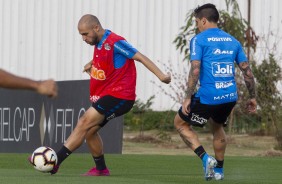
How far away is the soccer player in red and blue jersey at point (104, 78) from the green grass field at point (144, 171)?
561 millimetres

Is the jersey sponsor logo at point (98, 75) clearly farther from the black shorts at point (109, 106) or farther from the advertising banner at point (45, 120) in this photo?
the advertising banner at point (45, 120)

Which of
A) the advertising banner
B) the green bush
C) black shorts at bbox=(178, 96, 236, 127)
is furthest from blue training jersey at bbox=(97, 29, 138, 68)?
the green bush

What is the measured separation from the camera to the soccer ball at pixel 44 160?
11.7 metres

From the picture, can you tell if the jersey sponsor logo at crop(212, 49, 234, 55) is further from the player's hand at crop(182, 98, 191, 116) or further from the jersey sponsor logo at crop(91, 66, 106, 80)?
the jersey sponsor logo at crop(91, 66, 106, 80)

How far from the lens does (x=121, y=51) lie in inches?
469

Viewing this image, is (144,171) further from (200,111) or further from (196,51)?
(196,51)

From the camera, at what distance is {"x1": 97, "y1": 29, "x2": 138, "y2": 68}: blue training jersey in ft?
39.0

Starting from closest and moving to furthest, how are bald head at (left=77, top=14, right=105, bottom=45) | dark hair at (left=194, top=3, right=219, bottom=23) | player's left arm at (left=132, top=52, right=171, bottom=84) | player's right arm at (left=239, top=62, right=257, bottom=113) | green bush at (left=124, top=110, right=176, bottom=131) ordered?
player's left arm at (left=132, top=52, right=171, bottom=84) → dark hair at (left=194, top=3, right=219, bottom=23) → player's right arm at (left=239, top=62, right=257, bottom=113) → bald head at (left=77, top=14, right=105, bottom=45) → green bush at (left=124, top=110, right=176, bottom=131)

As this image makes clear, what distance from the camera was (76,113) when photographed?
747 inches

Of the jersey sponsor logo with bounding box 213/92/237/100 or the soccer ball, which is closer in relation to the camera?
the jersey sponsor logo with bounding box 213/92/237/100

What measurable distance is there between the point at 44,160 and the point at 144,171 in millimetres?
2375

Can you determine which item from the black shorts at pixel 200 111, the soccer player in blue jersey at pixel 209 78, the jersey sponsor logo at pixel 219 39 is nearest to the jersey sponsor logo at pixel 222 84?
the soccer player in blue jersey at pixel 209 78

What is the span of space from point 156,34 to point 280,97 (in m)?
9.12

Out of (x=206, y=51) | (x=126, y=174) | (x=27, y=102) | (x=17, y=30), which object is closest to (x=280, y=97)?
(x=27, y=102)
